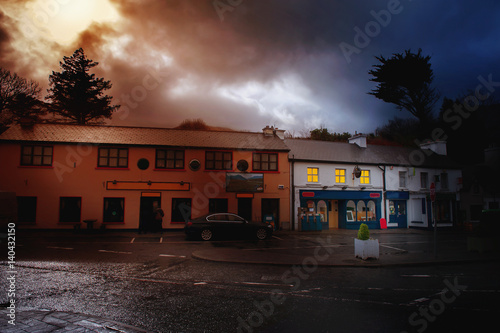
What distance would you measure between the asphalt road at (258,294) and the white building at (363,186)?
14.6 meters

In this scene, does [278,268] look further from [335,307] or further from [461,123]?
[461,123]

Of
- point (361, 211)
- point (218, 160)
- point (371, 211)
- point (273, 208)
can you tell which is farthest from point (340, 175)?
point (218, 160)

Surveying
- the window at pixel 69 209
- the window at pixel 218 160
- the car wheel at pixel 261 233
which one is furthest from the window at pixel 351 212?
the window at pixel 69 209

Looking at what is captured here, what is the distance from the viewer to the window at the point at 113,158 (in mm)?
22734

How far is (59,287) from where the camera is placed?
752 cm

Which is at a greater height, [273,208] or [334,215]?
[273,208]

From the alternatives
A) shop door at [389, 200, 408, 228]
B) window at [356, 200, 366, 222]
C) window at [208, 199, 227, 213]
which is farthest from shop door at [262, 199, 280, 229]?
shop door at [389, 200, 408, 228]

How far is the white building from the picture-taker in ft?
84.2

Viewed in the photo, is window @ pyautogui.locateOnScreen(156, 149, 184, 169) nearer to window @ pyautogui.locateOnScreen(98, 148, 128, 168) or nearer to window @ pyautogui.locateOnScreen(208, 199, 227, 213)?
window @ pyautogui.locateOnScreen(98, 148, 128, 168)

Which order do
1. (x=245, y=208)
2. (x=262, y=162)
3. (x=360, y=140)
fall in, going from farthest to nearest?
(x=360, y=140) → (x=262, y=162) → (x=245, y=208)

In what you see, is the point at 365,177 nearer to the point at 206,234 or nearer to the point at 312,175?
the point at 312,175

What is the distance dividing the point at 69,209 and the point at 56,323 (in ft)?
64.7

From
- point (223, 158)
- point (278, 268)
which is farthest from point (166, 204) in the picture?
point (278, 268)

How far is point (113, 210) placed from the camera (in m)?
22.3
